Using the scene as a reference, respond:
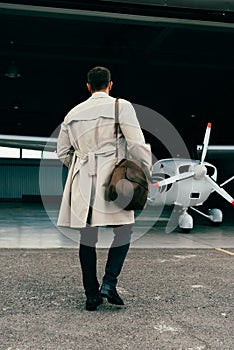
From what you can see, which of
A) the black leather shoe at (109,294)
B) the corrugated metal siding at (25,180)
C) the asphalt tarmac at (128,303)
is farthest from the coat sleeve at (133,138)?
the corrugated metal siding at (25,180)

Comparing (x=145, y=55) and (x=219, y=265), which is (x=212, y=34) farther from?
(x=219, y=265)

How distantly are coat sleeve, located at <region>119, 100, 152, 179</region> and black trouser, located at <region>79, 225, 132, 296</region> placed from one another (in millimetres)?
527

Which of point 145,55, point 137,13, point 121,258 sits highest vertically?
point 145,55

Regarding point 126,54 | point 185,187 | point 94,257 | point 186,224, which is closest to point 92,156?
point 94,257

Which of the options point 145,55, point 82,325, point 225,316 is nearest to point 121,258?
point 82,325

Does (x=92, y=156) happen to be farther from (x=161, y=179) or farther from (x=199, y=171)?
(x=161, y=179)

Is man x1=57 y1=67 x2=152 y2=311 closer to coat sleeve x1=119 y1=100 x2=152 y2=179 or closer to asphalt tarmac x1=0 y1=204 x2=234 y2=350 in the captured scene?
coat sleeve x1=119 y1=100 x2=152 y2=179

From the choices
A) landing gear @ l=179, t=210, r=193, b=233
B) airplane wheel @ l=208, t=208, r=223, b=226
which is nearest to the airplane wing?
landing gear @ l=179, t=210, r=193, b=233

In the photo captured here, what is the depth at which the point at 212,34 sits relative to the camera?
11.0 meters

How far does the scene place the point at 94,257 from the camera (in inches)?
125

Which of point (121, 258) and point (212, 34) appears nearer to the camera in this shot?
point (121, 258)

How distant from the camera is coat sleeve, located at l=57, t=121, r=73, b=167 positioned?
330 centimetres

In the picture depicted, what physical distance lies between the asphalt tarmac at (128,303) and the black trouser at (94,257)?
20 centimetres

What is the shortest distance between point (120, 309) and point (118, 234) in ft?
1.81
